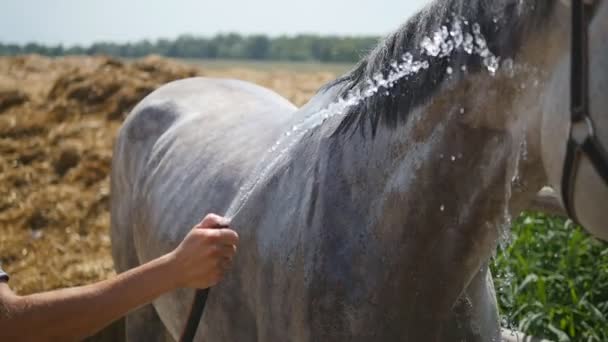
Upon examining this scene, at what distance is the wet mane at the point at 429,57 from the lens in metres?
1.36

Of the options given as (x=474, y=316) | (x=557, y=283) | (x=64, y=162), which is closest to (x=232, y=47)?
(x=64, y=162)

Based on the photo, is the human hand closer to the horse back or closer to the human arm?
the human arm

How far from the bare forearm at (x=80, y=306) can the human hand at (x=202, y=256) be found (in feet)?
0.10

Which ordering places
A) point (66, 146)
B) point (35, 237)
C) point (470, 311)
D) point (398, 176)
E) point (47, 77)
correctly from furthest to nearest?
point (47, 77) → point (66, 146) → point (35, 237) → point (470, 311) → point (398, 176)

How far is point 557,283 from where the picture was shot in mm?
3562

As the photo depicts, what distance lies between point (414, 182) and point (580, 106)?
0.42 metres

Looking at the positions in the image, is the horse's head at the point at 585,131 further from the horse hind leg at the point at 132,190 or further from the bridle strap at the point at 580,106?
the horse hind leg at the point at 132,190

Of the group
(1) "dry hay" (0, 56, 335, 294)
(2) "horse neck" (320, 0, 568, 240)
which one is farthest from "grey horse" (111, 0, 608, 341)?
(1) "dry hay" (0, 56, 335, 294)

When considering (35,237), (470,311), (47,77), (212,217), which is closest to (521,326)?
(470,311)

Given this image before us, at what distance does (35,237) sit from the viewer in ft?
18.4

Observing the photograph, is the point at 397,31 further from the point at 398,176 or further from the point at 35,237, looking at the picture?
the point at 35,237

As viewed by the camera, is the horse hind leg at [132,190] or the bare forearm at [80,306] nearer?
the bare forearm at [80,306]

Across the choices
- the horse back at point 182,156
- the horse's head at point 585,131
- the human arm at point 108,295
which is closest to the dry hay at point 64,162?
the horse back at point 182,156

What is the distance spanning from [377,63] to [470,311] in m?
0.61
